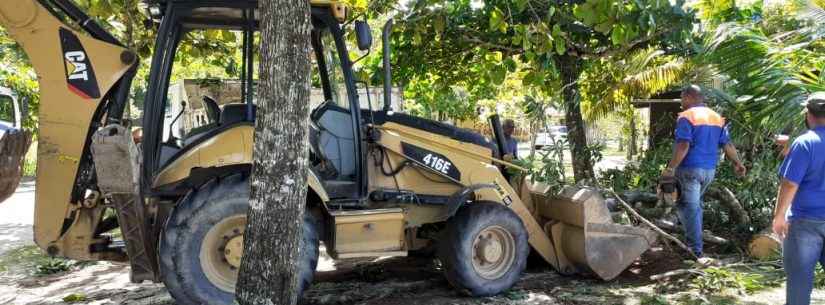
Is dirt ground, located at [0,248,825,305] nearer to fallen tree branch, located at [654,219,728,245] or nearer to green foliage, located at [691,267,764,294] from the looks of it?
green foliage, located at [691,267,764,294]

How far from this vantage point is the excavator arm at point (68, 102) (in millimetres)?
4656

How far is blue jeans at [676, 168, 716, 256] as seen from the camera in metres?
6.40

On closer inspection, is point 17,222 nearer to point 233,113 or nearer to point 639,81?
point 233,113

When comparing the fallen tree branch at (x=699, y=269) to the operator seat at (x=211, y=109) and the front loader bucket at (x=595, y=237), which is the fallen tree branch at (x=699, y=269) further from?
the operator seat at (x=211, y=109)

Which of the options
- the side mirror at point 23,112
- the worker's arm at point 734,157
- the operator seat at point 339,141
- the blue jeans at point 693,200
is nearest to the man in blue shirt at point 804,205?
the blue jeans at point 693,200

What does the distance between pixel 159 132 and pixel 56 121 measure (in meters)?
0.68

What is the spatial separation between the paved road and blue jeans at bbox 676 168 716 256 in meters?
7.20

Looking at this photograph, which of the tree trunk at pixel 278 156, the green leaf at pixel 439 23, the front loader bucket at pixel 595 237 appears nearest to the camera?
the tree trunk at pixel 278 156

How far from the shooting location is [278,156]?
10.3 feet

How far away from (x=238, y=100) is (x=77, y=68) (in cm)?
123

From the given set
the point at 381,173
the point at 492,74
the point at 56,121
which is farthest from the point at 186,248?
the point at 492,74

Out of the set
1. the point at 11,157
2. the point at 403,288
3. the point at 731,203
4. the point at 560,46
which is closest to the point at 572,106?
the point at 560,46

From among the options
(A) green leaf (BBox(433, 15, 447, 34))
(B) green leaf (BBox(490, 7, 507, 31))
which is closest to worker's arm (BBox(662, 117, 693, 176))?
(B) green leaf (BBox(490, 7, 507, 31))

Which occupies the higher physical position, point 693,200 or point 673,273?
point 693,200
